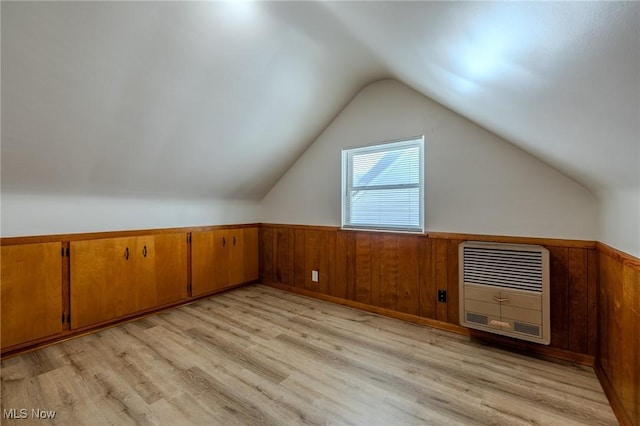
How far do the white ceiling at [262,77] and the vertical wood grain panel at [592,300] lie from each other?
1.98 feet

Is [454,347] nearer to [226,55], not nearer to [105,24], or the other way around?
[226,55]

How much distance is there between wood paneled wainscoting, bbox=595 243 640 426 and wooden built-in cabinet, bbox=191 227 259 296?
3.62m

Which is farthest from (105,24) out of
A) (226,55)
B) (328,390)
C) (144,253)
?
(328,390)

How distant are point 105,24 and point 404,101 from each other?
2.41 meters

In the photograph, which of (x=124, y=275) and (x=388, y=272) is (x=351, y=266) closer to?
(x=388, y=272)

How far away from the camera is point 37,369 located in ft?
6.60

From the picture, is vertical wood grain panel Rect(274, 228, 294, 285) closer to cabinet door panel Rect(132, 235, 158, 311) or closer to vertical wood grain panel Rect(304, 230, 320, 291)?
vertical wood grain panel Rect(304, 230, 320, 291)

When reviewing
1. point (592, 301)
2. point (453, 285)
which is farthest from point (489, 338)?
point (592, 301)

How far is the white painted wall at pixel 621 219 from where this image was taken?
138 cm

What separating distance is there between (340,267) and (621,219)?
234cm

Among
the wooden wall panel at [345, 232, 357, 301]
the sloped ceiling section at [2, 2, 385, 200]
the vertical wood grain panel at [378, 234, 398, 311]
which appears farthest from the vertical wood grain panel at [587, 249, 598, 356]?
the sloped ceiling section at [2, 2, 385, 200]

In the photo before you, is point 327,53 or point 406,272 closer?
point 327,53

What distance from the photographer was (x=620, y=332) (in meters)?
1.57

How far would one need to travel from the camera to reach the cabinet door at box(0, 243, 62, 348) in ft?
7.11
